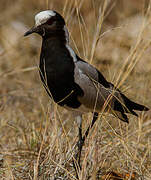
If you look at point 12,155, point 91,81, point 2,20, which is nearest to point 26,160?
point 12,155

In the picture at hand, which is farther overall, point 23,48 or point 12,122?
point 23,48

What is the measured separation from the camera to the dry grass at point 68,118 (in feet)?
6.92

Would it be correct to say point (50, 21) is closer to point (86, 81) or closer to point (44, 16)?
point (44, 16)

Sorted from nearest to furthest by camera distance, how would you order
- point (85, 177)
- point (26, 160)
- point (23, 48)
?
1. point (85, 177)
2. point (26, 160)
3. point (23, 48)

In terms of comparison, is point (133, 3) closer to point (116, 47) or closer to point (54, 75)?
point (116, 47)

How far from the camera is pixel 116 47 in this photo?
5164 mm

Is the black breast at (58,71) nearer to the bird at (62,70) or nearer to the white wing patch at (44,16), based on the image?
the bird at (62,70)

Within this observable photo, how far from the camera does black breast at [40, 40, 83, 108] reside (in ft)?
7.02

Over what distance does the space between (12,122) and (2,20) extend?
2.90 m

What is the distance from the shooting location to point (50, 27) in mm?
2150

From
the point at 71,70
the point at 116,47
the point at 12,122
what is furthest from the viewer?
the point at 116,47

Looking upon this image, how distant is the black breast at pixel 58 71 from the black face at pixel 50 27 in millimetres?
55

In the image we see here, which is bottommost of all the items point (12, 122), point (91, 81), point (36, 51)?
point (36, 51)

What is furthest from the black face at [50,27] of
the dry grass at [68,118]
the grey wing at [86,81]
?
the grey wing at [86,81]
